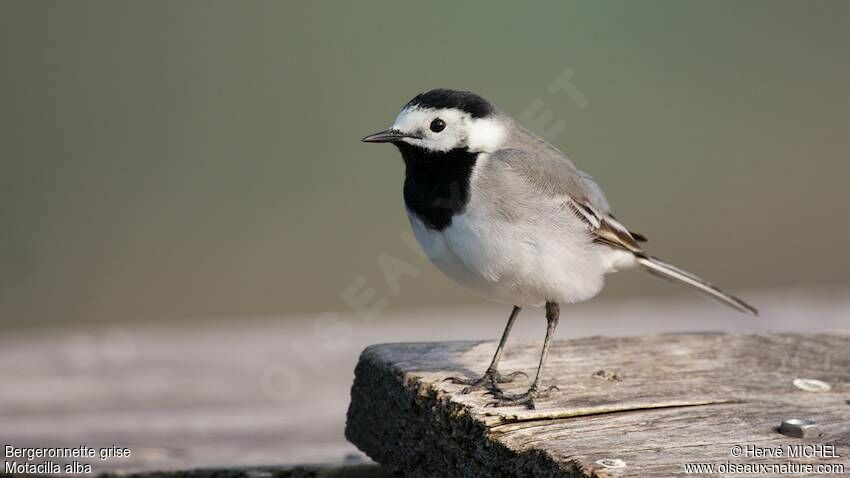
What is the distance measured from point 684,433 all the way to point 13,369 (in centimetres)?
252

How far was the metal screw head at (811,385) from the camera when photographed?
4.18 meters

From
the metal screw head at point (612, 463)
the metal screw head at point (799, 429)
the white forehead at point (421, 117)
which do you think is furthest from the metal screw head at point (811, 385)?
the white forehead at point (421, 117)

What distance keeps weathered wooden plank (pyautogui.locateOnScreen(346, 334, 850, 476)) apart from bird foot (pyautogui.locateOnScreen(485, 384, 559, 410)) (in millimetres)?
41

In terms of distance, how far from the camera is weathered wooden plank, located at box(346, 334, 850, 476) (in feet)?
11.0

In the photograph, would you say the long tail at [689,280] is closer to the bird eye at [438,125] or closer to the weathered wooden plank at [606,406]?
the weathered wooden plank at [606,406]

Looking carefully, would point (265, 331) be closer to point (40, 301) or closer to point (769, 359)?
point (769, 359)

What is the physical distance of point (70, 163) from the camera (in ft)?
41.7

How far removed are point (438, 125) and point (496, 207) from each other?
1.52 ft

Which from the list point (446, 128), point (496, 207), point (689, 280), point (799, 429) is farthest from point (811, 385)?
point (446, 128)

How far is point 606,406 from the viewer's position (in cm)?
378

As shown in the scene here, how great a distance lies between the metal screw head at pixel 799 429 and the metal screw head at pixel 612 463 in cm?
64

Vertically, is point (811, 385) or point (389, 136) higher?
point (389, 136)

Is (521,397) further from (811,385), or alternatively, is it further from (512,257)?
(811,385)

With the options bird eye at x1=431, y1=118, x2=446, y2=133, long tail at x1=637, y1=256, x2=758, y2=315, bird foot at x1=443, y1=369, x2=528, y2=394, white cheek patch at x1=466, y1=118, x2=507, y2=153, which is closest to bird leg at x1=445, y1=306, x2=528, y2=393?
bird foot at x1=443, y1=369, x2=528, y2=394
